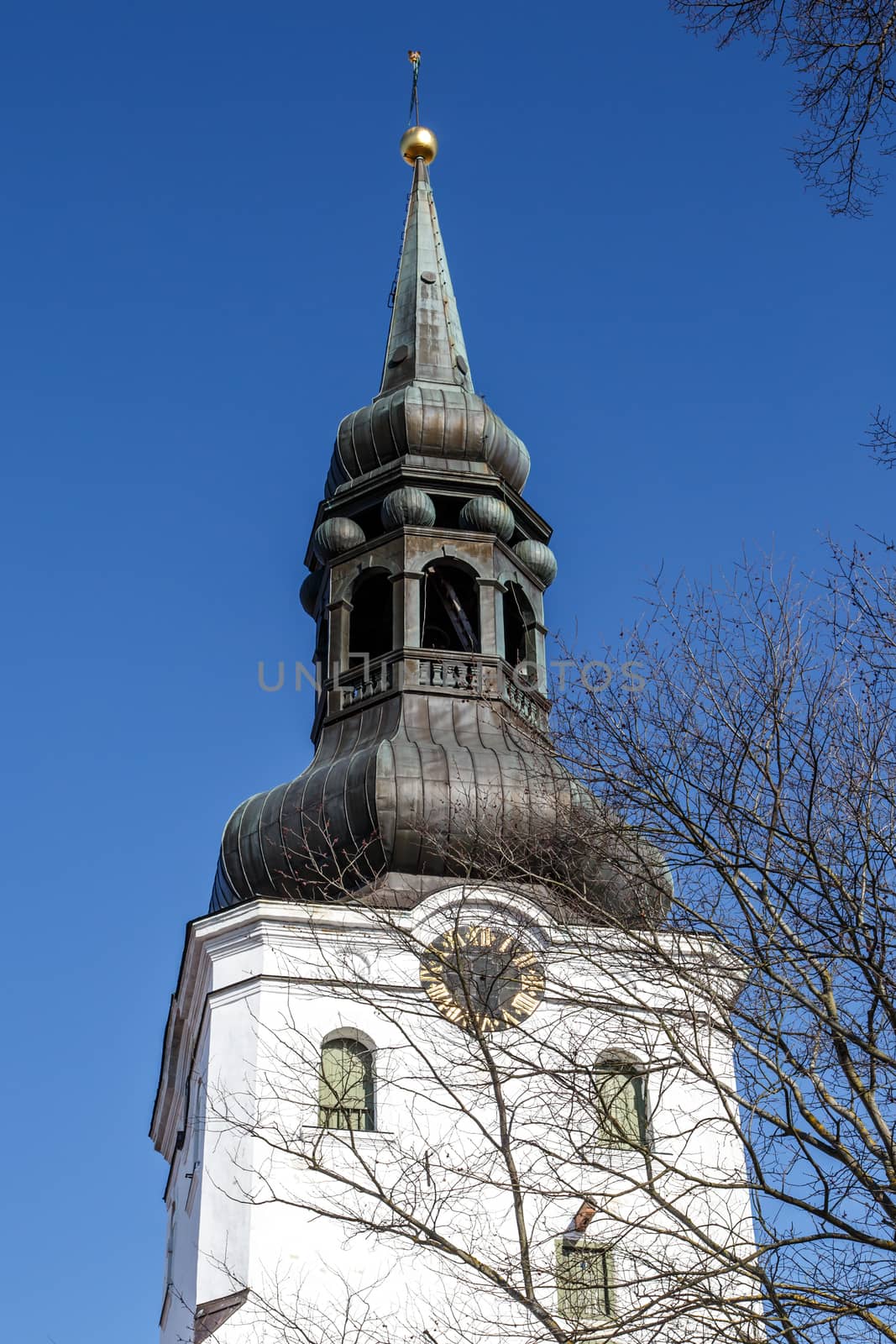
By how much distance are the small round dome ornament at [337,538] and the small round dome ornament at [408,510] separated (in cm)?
45

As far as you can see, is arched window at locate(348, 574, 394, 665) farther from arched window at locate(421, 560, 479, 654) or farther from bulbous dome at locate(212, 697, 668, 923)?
bulbous dome at locate(212, 697, 668, 923)

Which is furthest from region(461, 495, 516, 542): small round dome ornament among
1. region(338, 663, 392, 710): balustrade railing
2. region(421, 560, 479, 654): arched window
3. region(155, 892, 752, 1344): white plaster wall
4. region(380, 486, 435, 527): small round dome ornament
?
region(155, 892, 752, 1344): white plaster wall

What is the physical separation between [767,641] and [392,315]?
19661 mm

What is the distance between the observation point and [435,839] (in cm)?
1842

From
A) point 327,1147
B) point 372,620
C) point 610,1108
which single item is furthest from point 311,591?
point 610,1108

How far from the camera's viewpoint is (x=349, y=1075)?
74.6 feet

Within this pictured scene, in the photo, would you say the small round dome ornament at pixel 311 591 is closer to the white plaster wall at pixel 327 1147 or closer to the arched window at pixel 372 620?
the arched window at pixel 372 620

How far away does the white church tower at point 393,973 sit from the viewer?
1958 cm

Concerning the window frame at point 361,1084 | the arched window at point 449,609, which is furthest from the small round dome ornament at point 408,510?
the window frame at point 361,1084

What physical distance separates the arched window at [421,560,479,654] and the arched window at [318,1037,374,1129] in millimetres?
5781

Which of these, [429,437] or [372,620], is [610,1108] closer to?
[372,620]

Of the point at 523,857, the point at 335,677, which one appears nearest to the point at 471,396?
the point at 335,677

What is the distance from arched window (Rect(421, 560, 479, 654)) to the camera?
27.3 meters

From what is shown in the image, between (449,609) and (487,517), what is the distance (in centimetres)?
131
